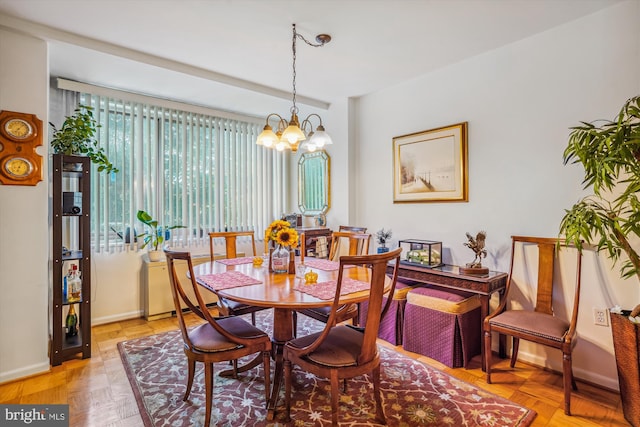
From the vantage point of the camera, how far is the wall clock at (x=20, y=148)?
7.68ft

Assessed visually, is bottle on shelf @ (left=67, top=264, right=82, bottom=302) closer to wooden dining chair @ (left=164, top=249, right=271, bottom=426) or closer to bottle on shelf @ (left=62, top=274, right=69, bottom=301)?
bottle on shelf @ (left=62, top=274, right=69, bottom=301)

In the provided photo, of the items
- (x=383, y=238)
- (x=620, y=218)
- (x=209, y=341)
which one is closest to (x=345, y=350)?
(x=209, y=341)

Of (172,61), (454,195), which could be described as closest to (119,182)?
(172,61)

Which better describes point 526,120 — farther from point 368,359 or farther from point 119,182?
point 119,182

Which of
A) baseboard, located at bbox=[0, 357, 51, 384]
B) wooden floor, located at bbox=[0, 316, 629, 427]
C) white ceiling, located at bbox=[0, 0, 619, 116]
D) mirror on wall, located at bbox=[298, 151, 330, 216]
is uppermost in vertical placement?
white ceiling, located at bbox=[0, 0, 619, 116]

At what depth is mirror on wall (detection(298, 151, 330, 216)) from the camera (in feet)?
14.5

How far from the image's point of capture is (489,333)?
2363 mm

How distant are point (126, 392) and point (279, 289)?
4.50 ft

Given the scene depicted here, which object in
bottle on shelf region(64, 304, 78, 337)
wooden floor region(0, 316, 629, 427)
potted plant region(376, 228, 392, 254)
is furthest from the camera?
potted plant region(376, 228, 392, 254)

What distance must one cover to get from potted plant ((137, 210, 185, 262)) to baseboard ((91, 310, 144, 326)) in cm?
66

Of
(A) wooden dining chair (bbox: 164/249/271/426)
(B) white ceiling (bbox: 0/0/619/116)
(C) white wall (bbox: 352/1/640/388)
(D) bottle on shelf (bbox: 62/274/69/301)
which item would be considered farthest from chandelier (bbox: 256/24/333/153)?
(D) bottle on shelf (bbox: 62/274/69/301)

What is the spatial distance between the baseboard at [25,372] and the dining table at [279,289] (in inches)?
53.9

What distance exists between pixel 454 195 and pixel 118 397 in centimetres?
317

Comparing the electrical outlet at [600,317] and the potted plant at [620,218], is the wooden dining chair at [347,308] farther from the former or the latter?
the electrical outlet at [600,317]
